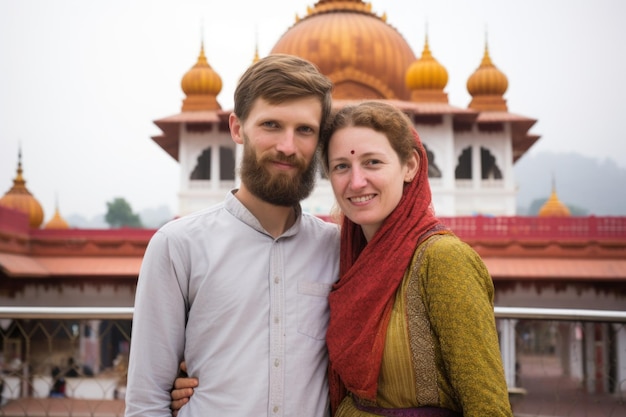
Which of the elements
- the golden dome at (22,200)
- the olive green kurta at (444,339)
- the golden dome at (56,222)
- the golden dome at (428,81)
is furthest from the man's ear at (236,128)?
the golden dome at (56,222)

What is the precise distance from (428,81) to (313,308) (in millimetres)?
14238

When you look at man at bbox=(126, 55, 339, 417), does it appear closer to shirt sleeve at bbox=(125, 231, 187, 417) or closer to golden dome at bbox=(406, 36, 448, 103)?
shirt sleeve at bbox=(125, 231, 187, 417)

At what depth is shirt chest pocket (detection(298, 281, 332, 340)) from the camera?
1.71 m

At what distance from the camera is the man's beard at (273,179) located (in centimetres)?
169

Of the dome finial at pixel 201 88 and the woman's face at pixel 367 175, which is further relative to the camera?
the dome finial at pixel 201 88

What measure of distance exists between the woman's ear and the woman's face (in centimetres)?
3

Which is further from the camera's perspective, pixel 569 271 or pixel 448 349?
pixel 569 271

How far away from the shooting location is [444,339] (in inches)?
56.9

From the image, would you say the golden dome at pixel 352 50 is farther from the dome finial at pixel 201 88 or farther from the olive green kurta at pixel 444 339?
the olive green kurta at pixel 444 339

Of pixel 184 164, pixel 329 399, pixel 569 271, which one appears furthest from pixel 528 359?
pixel 329 399

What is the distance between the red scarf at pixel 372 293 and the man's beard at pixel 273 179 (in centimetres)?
28

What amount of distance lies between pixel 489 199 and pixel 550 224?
468 centimetres

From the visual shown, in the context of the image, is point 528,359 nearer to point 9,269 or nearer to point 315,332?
point 9,269

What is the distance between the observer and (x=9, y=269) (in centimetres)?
912
